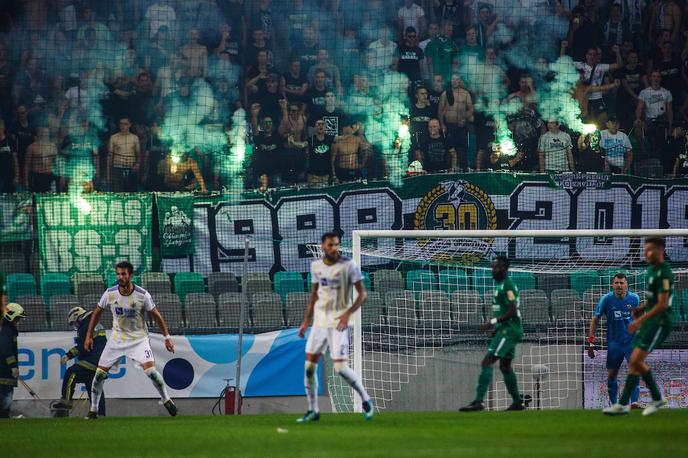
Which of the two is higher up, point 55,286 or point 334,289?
point 334,289

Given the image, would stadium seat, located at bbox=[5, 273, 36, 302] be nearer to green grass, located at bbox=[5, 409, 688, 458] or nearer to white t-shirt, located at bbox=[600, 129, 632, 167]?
green grass, located at bbox=[5, 409, 688, 458]

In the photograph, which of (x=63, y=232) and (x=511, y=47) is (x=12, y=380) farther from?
(x=511, y=47)

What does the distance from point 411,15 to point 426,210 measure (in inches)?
204

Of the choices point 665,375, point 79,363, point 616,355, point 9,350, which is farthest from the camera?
point 665,375

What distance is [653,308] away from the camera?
10867mm

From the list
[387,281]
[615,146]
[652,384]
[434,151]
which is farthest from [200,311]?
[652,384]

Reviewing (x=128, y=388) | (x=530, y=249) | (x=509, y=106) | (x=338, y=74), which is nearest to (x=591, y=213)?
(x=530, y=249)

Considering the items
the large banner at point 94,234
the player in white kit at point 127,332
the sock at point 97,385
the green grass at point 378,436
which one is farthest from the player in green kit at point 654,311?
the large banner at point 94,234

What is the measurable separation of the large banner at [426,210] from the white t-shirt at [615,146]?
68cm

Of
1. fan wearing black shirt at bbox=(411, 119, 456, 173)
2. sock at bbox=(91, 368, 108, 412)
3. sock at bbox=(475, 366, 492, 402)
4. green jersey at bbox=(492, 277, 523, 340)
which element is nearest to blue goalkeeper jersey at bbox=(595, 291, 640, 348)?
green jersey at bbox=(492, 277, 523, 340)

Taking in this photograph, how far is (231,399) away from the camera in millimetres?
16781

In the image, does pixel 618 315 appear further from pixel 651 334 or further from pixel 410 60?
pixel 410 60

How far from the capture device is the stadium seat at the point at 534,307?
710 inches

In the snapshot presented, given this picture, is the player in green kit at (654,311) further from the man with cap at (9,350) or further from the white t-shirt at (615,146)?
the white t-shirt at (615,146)
